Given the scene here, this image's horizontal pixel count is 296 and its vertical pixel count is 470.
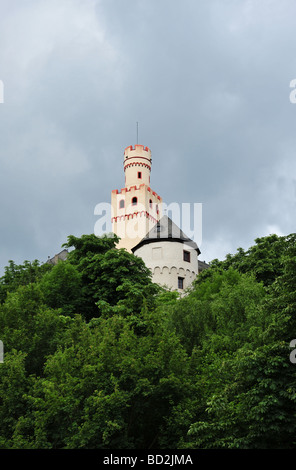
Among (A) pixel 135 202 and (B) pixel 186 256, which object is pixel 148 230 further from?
(B) pixel 186 256

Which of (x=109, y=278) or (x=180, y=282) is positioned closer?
(x=109, y=278)

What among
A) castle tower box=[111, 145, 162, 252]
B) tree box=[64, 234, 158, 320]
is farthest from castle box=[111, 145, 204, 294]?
tree box=[64, 234, 158, 320]

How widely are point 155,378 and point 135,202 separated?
65.0m

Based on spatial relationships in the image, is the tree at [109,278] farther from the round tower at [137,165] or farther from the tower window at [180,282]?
the round tower at [137,165]

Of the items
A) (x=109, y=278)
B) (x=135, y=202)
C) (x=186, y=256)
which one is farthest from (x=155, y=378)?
(x=135, y=202)

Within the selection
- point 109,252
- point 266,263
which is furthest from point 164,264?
point 109,252

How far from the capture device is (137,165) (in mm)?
88875

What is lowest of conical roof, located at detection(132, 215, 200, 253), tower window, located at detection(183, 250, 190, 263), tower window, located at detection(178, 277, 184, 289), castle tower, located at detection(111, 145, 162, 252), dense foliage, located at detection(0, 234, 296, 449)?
dense foliage, located at detection(0, 234, 296, 449)

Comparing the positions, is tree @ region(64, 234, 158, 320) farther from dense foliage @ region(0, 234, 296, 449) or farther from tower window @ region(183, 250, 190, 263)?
tower window @ region(183, 250, 190, 263)

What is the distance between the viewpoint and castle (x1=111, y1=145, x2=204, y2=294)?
58406 millimetres

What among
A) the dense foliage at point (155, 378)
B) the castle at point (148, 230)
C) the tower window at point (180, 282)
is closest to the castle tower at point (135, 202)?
the castle at point (148, 230)

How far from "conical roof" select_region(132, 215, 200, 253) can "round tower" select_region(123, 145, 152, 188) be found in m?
27.1

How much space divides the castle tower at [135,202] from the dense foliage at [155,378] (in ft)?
173
